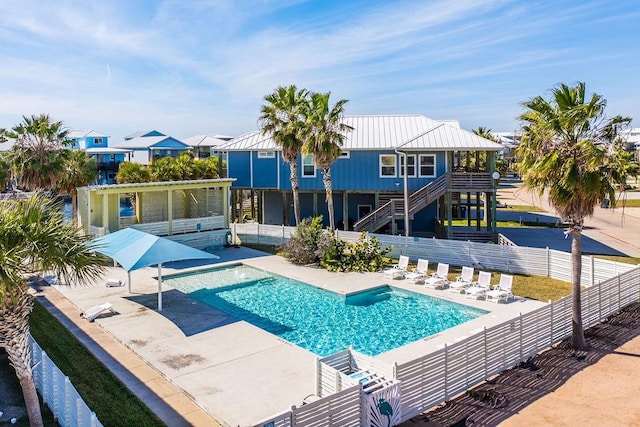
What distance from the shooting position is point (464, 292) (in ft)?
59.2

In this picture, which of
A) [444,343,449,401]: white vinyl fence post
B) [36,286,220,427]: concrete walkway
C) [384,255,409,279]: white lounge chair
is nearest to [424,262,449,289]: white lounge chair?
[384,255,409,279]: white lounge chair

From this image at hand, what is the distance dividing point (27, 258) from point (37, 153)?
23120 millimetres

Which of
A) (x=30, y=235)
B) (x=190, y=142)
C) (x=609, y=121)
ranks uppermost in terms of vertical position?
(x=190, y=142)

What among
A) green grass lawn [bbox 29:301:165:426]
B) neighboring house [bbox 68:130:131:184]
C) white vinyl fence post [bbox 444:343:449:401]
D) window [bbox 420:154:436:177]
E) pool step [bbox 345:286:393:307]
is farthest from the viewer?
neighboring house [bbox 68:130:131:184]

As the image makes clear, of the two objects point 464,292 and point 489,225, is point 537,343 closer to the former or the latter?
point 464,292

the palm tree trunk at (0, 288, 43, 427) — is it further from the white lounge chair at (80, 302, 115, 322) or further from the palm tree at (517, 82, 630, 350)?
the palm tree at (517, 82, 630, 350)

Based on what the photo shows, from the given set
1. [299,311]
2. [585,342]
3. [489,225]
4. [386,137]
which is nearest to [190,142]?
[386,137]

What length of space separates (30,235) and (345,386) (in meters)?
5.73

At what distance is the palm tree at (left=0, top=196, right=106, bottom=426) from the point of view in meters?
6.95

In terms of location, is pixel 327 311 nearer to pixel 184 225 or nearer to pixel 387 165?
pixel 184 225

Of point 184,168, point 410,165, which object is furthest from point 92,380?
point 184,168

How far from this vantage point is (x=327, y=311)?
17031 mm

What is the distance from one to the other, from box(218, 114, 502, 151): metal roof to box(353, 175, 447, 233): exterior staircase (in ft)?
7.09

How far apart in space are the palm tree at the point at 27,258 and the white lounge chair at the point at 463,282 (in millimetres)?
13311
